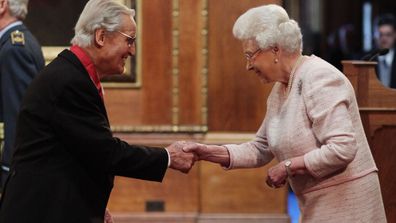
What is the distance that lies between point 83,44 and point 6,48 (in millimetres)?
2061

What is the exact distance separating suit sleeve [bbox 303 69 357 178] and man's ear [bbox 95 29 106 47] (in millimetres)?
845

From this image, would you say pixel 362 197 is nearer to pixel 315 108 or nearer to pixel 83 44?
pixel 315 108

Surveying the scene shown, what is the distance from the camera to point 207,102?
25.0ft

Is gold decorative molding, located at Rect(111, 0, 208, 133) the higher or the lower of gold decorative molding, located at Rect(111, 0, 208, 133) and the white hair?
the lower

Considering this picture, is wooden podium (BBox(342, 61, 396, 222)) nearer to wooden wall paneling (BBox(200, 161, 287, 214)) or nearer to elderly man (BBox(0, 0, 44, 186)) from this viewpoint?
elderly man (BBox(0, 0, 44, 186))

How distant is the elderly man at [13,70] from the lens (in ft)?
20.2

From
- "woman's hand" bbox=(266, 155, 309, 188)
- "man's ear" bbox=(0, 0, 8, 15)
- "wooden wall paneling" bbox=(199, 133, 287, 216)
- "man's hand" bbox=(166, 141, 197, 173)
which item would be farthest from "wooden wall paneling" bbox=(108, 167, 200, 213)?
"woman's hand" bbox=(266, 155, 309, 188)

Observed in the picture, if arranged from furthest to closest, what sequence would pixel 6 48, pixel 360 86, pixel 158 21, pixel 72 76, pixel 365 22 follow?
pixel 365 22 < pixel 158 21 < pixel 6 48 < pixel 360 86 < pixel 72 76

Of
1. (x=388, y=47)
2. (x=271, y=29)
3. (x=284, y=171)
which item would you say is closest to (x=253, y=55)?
(x=271, y=29)

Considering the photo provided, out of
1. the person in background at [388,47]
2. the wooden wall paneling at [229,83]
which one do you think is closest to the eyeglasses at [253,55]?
the wooden wall paneling at [229,83]

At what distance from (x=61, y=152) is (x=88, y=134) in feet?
0.43

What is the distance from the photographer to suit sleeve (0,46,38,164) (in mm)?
6145

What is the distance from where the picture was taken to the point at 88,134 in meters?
4.16

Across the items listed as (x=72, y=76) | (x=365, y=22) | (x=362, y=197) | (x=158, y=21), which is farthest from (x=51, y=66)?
(x=365, y=22)
